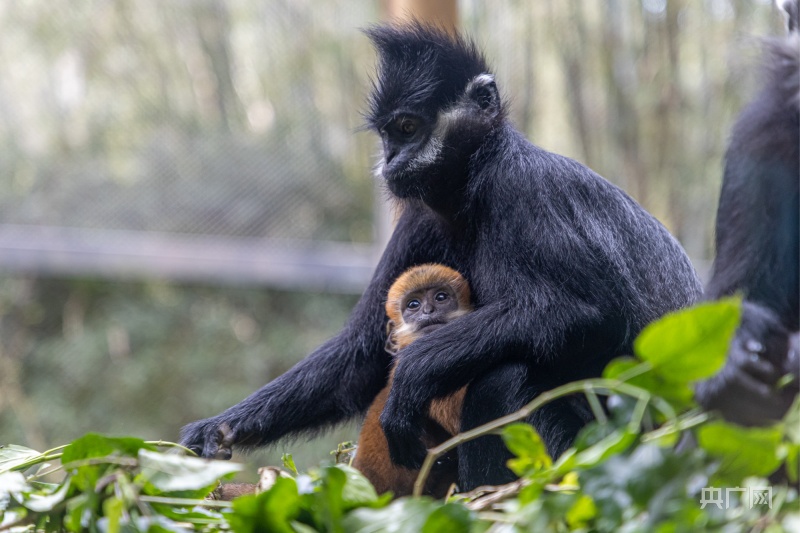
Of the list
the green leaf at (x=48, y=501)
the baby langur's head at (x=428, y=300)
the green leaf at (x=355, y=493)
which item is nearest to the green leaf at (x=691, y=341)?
the green leaf at (x=355, y=493)

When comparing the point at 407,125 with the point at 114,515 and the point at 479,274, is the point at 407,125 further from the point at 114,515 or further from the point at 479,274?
the point at 114,515

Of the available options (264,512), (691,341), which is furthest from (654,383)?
(264,512)

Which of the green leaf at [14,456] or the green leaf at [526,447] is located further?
the green leaf at [14,456]

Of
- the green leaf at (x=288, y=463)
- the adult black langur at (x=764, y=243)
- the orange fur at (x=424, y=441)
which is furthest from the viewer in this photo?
the orange fur at (x=424, y=441)

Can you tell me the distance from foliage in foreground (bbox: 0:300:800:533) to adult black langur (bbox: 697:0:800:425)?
7.2 inches

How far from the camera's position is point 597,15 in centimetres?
596

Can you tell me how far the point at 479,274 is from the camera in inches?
104

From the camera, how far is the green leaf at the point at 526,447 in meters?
1.37

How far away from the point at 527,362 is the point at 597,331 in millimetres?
205

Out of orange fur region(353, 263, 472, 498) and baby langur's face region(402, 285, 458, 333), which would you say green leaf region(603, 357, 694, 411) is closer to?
orange fur region(353, 263, 472, 498)

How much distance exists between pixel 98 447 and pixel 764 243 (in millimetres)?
1336

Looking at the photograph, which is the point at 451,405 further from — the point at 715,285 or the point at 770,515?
the point at 770,515

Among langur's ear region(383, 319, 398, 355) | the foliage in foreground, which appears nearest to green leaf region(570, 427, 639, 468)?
the foliage in foreground

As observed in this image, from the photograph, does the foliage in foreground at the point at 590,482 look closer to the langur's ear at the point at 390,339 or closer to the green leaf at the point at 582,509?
the green leaf at the point at 582,509
